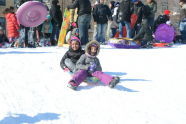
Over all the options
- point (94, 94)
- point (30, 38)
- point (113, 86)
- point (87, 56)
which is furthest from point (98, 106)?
point (30, 38)

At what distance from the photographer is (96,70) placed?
4707 mm

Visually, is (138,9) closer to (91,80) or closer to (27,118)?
(91,80)

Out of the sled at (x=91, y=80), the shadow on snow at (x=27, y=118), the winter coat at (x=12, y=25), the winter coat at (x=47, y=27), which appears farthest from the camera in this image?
the winter coat at (x=47, y=27)

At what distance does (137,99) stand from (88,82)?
0.99m

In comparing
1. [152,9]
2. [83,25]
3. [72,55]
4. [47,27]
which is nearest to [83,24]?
[83,25]

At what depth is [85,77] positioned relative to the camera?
14.9ft

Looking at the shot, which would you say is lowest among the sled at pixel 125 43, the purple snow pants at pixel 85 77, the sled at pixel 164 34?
the purple snow pants at pixel 85 77

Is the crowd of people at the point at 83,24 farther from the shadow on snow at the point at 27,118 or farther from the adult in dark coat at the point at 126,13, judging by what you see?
the shadow on snow at the point at 27,118

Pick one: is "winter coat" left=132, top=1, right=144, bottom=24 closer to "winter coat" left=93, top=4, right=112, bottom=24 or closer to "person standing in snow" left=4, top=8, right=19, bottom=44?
"winter coat" left=93, top=4, right=112, bottom=24

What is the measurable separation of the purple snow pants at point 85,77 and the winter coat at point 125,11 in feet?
18.2

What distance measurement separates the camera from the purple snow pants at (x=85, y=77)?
4309mm

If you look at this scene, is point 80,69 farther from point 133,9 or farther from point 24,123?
point 133,9

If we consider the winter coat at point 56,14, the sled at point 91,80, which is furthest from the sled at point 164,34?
the sled at point 91,80

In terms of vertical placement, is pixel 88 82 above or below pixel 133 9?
below
